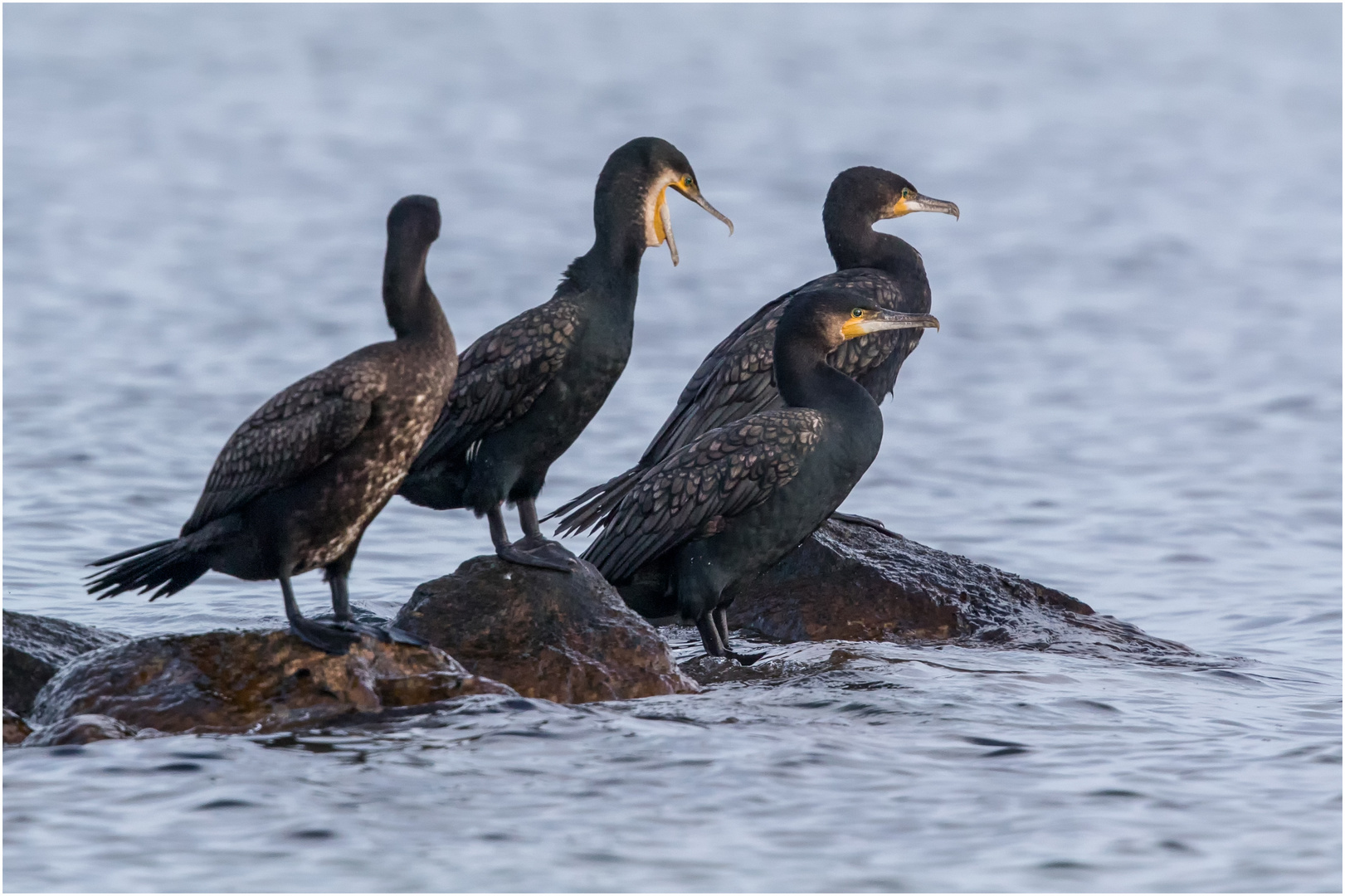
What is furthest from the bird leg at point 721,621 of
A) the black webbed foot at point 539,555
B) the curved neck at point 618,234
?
the curved neck at point 618,234

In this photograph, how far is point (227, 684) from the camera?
621cm

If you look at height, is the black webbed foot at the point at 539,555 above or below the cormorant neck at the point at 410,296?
below

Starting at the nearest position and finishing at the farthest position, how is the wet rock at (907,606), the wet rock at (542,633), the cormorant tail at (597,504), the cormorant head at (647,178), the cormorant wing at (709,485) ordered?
the wet rock at (542,633)
the cormorant wing at (709,485)
the cormorant head at (647,178)
the cormorant tail at (597,504)
the wet rock at (907,606)

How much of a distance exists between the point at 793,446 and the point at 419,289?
1720mm

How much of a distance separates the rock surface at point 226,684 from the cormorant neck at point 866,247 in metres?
3.77

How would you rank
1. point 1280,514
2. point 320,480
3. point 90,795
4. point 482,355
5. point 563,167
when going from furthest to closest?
point 563,167 < point 1280,514 < point 482,355 < point 320,480 < point 90,795

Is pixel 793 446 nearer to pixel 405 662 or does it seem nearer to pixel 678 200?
pixel 405 662

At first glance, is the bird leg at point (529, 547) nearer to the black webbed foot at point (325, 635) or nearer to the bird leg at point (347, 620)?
the bird leg at point (347, 620)

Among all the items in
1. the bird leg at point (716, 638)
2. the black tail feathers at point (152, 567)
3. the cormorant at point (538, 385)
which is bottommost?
the bird leg at point (716, 638)

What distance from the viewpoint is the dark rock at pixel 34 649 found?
6539 mm

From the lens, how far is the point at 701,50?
31938mm

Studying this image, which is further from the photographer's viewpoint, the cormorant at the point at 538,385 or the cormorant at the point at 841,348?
the cormorant at the point at 841,348

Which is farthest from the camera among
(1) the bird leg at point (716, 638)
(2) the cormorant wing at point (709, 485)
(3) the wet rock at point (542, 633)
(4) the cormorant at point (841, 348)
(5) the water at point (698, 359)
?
(4) the cormorant at point (841, 348)

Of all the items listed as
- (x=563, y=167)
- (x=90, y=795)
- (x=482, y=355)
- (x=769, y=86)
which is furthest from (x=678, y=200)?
(x=90, y=795)
